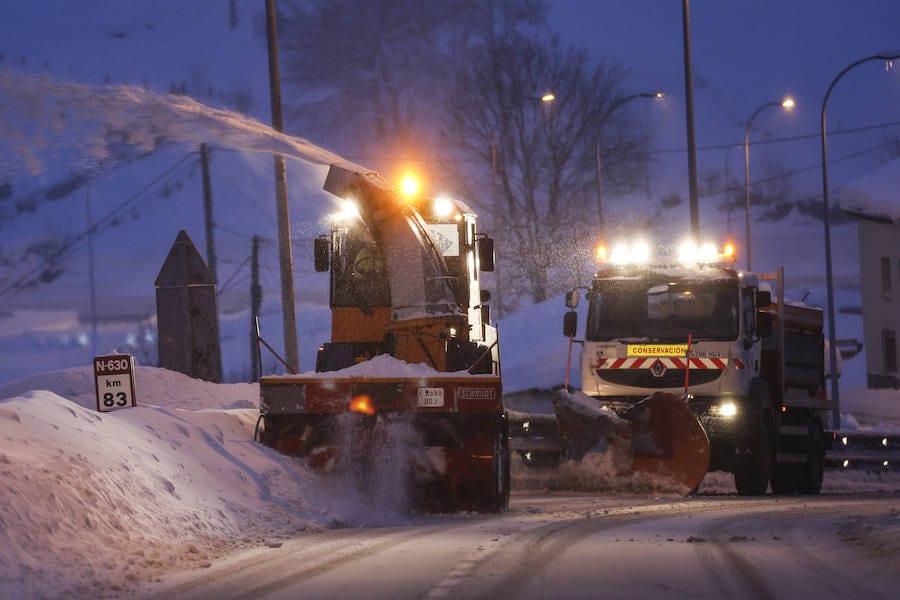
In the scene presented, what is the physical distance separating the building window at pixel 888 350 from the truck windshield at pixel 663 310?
34736 millimetres

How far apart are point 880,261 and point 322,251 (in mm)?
A: 39621

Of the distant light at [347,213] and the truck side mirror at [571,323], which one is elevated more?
the distant light at [347,213]

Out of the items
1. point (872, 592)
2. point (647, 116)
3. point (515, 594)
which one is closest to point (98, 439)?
point (515, 594)

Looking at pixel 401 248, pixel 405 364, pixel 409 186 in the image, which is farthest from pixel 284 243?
Answer: pixel 405 364

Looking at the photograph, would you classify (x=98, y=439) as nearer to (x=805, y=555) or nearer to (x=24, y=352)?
(x=805, y=555)

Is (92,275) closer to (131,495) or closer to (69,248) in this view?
(69,248)

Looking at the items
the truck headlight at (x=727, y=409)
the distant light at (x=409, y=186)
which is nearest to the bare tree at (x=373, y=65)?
the truck headlight at (x=727, y=409)

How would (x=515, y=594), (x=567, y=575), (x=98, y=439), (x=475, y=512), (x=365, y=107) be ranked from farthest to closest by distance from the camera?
(x=365, y=107)
(x=475, y=512)
(x=98, y=439)
(x=567, y=575)
(x=515, y=594)

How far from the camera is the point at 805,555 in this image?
1072 cm

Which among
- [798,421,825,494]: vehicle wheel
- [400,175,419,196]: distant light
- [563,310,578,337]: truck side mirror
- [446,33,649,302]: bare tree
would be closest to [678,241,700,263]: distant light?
[563,310,578,337]: truck side mirror

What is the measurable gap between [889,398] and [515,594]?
42.0 metres

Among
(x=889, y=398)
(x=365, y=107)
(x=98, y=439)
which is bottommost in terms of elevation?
(x=889, y=398)

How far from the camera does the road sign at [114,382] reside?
1535cm

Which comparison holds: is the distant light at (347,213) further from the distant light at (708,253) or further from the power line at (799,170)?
the power line at (799,170)
